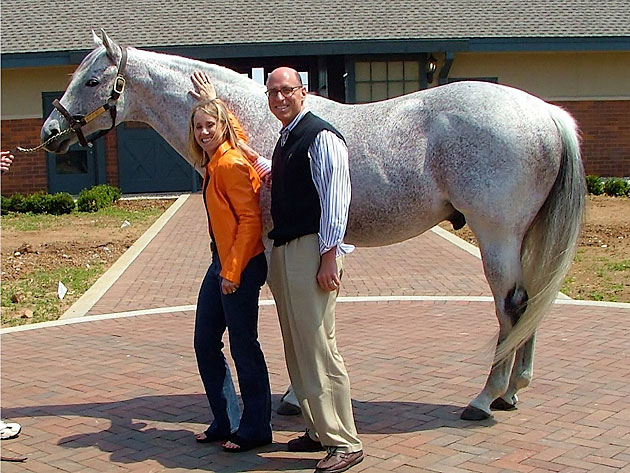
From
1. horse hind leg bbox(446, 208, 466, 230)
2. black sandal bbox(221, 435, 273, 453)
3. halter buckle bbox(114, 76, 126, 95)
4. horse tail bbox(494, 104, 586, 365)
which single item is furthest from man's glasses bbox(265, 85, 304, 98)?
black sandal bbox(221, 435, 273, 453)

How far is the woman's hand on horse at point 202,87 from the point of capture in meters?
4.92

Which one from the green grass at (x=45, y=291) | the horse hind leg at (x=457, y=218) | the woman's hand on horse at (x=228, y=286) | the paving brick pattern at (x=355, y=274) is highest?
the horse hind leg at (x=457, y=218)

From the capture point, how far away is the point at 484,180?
456cm

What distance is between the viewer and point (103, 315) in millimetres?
8172

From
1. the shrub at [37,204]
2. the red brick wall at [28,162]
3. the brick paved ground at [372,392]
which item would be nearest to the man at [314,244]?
the brick paved ground at [372,392]

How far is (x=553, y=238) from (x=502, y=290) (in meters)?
0.44

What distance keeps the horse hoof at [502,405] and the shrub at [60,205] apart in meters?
14.7

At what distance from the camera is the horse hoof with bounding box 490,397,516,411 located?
504 cm

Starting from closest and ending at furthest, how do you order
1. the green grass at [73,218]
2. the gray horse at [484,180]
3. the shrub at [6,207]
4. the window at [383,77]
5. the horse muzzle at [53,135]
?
the gray horse at [484,180] → the horse muzzle at [53,135] → the green grass at [73,218] → the shrub at [6,207] → the window at [383,77]

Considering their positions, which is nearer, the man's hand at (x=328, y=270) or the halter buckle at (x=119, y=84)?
the man's hand at (x=328, y=270)

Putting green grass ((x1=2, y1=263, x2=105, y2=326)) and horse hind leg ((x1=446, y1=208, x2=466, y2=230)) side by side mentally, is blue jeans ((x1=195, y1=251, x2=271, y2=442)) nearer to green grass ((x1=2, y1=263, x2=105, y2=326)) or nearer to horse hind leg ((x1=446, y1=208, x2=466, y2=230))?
horse hind leg ((x1=446, y1=208, x2=466, y2=230))

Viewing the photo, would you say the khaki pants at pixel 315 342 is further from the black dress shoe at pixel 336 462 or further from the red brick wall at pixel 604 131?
the red brick wall at pixel 604 131

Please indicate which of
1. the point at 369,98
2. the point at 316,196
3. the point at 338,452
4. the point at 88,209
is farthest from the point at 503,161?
the point at 369,98

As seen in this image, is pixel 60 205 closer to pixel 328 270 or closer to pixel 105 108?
pixel 105 108
